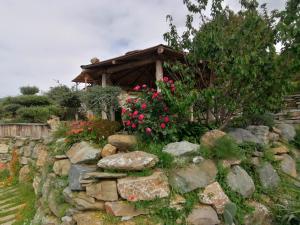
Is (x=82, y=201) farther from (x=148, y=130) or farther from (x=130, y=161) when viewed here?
(x=148, y=130)

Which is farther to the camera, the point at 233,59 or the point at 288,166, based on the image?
the point at 288,166

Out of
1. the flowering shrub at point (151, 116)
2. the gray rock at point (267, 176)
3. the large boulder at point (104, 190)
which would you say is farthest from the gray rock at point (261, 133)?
the large boulder at point (104, 190)

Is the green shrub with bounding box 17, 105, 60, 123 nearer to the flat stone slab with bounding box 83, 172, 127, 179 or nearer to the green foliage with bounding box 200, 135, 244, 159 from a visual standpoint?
the flat stone slab with bounding box 83, 172, 127, 179

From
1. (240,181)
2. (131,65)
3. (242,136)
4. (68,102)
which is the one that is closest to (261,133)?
(242,136)

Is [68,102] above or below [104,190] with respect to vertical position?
above

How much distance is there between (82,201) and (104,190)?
1.23 ft

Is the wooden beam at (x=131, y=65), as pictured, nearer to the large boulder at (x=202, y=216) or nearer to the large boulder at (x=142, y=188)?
the large boulder at (x=142, y=188)

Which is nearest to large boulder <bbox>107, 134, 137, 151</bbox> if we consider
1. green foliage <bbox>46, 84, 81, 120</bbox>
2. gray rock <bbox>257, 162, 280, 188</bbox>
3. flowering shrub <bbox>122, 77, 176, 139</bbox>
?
flowering shrub <bbox>122, 77, 176, 139</bbox>

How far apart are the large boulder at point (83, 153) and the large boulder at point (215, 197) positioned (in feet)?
5.73

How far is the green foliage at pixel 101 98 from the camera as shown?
5.25 metres

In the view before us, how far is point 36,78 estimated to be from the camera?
15.2m

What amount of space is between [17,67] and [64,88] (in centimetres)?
330

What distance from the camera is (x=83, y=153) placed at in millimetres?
3730

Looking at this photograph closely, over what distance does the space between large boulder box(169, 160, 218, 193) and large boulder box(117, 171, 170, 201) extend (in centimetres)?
18
